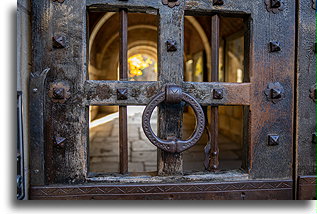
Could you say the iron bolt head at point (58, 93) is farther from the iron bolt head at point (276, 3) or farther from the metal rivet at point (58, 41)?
the iron bolt head at point (276, 3)

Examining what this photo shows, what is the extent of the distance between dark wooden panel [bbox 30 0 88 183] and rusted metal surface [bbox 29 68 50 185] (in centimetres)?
2

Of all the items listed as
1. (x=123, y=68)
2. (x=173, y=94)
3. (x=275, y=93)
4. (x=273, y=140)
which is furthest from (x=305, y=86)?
(x=123, y=68)

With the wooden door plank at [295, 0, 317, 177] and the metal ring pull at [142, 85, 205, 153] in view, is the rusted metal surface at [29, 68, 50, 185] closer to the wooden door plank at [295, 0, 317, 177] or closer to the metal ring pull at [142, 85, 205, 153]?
the metal ring pull at [142, 85, 205, 153]

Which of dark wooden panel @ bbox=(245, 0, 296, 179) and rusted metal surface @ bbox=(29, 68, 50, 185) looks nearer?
rusted metal surface @ bbox=(29, 68, 50, 185)

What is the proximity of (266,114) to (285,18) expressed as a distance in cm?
51

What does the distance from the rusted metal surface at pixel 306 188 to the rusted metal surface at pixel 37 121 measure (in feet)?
4.30

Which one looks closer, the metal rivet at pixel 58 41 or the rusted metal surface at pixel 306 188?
the metal rivet at pixel 58 41

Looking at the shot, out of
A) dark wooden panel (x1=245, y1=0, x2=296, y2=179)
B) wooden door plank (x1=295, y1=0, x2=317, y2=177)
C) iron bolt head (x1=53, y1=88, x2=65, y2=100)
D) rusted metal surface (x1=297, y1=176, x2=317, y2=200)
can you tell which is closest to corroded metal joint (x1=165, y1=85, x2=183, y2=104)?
dark wooden panel (x1=245, y1=0, x2=296, y2=179)

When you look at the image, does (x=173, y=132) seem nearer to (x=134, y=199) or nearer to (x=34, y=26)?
(x=134, y=199)

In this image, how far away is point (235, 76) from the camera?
4230mm

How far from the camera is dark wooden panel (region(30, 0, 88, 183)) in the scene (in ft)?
3.51

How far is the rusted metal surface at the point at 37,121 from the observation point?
105 centimetres

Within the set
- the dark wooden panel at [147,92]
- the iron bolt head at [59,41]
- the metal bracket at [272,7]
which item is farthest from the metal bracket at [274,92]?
the iron bolt head at [59,41]

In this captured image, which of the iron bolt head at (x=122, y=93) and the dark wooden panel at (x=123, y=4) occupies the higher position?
the dark wooden panel at (x=123, y=4)
